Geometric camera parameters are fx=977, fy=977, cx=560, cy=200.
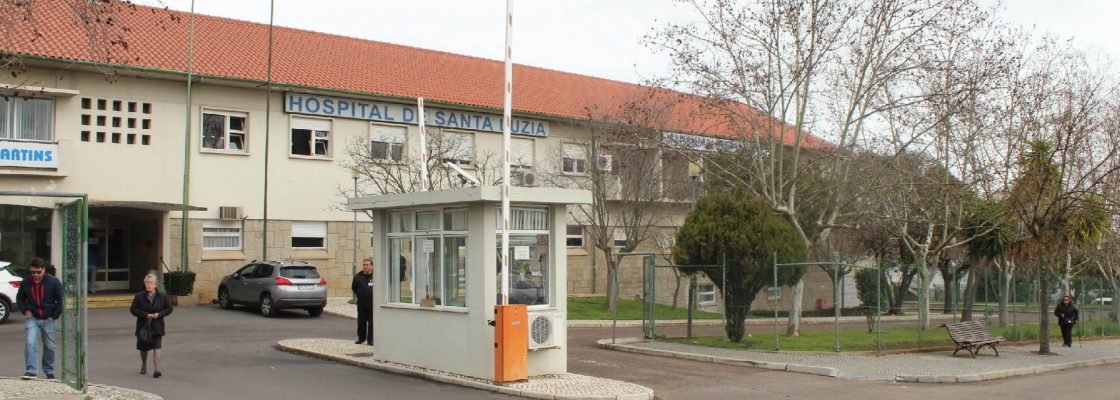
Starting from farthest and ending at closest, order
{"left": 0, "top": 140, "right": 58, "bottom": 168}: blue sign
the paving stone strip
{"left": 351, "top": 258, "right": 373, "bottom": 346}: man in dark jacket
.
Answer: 1. {"left": 0, "top": 140, "right": 58, "bottom": 168}: blue sign
2. {"left": 351, "top": 258, "right": 373, "bottom": 346}: man in dark jacket
3. the paving stone strip

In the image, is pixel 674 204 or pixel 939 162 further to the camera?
pixel 674 204

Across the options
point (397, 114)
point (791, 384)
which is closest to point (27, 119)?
point (397, 114)

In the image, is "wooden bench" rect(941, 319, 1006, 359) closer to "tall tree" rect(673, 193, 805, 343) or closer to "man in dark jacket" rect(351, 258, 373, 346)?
"tall tree" rect(673, 193, 805, 343)

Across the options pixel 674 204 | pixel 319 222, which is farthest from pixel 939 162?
Result: pixel 319 222

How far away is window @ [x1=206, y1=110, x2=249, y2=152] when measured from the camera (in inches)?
1184

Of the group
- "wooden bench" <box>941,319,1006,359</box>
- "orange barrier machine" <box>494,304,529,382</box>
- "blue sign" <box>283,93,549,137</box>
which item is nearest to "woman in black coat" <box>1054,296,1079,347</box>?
"wooden bench" <box>941,319,1006,359</box>

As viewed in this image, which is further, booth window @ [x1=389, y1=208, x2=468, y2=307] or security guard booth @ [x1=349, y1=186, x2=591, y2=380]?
booth window @ [x1=389, y1=208, x2=468, y2=307]

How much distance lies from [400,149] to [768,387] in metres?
20.7

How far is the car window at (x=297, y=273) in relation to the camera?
83.1 ft

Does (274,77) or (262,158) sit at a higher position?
(274,77)

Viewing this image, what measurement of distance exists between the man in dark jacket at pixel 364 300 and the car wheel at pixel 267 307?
322 inches

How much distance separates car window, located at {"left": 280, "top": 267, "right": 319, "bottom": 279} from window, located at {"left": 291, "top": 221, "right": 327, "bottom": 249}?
6241mm

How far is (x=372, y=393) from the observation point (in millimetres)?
12648

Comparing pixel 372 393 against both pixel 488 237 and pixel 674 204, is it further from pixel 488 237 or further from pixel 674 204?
pixel 674 204
